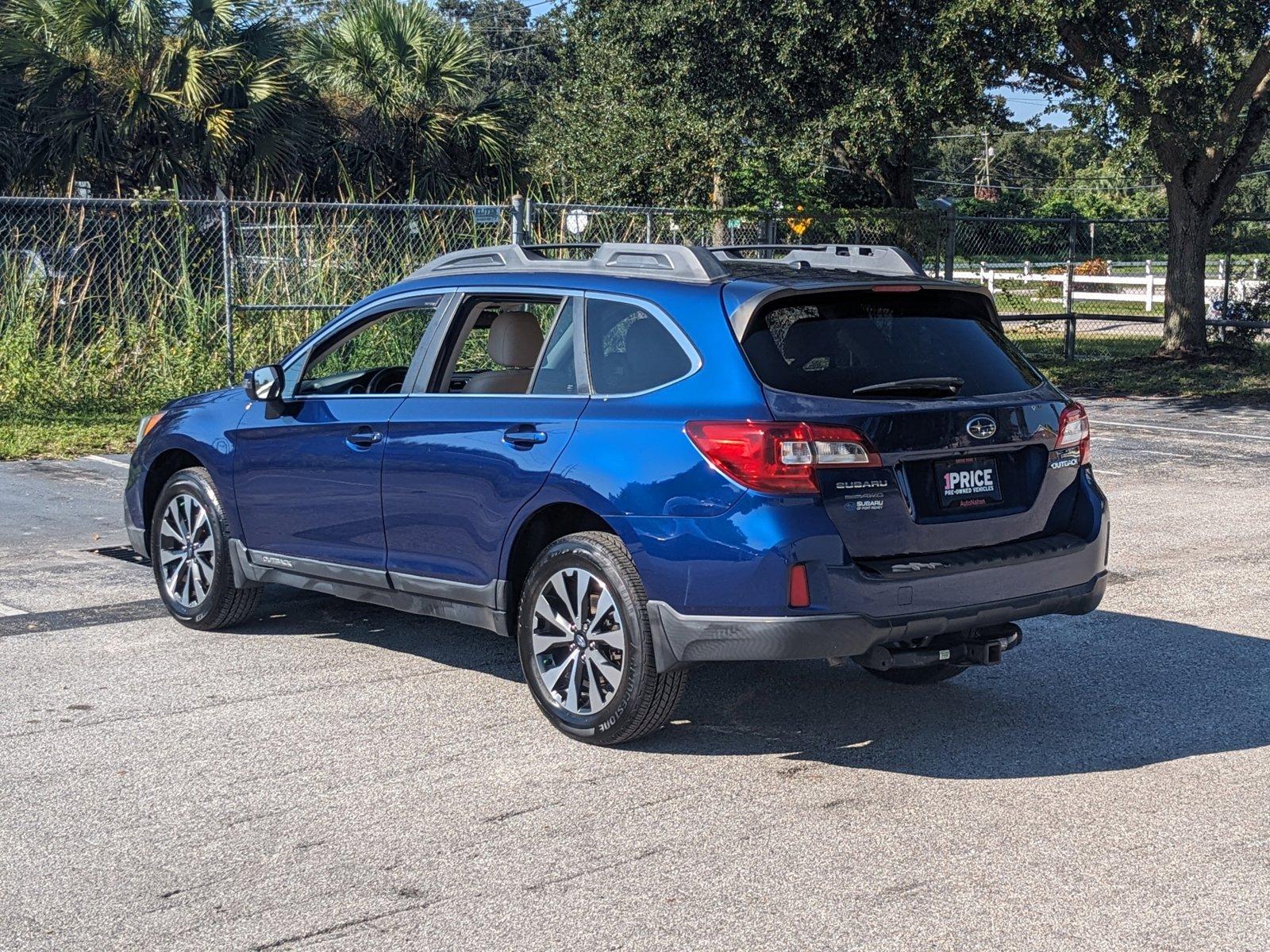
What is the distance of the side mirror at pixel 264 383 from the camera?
7113 mm

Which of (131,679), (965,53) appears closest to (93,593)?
(131,679)

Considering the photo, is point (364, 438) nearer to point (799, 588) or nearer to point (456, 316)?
point (456, 316)

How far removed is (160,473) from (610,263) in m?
2.98

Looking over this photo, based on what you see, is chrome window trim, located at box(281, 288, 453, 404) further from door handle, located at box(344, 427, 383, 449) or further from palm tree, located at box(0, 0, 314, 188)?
palm tree, located at box(0, 0, 314, 188)

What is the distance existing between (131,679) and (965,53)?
14.4 m

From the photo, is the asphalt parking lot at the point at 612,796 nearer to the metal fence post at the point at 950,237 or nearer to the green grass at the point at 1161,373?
the green grass at the point at 1161,373

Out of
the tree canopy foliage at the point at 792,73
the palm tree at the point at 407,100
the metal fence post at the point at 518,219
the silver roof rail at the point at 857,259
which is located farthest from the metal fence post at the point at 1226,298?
the silver roof rail at the point at 857,259

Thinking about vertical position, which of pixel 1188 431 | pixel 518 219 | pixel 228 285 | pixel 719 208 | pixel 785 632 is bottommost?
pixel 1188 431

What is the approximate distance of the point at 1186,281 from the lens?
23203mm

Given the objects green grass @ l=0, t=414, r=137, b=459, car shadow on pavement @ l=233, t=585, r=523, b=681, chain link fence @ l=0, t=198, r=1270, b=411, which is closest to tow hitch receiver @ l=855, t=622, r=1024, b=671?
car shadow on pavement @ l=233, t=585, r=523, b=681

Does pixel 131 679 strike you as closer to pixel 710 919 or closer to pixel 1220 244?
pixel 710 919

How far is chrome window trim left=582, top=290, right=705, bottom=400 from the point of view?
5531mm

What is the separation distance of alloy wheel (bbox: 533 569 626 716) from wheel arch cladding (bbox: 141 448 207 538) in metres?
2.70

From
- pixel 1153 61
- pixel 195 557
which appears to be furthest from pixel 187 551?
pixel 1153 61
